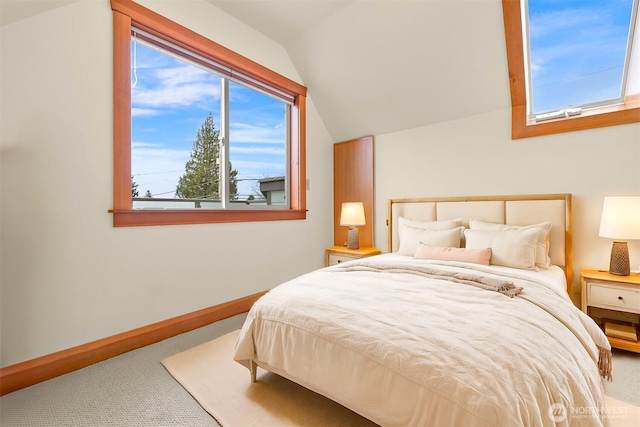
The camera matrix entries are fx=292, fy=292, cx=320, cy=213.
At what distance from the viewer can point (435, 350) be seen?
1035 millimetres

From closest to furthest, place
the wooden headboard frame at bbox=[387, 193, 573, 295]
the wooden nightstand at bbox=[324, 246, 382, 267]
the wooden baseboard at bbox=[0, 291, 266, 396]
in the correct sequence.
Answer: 1. the wooden baseboard at bbox=[0, 291, 266, 396]
2. the wooden headboard frame at bbox=[387, 193, 573, 295]
3. the wooden nightstand at bbox=[324, 246, 382, 267]

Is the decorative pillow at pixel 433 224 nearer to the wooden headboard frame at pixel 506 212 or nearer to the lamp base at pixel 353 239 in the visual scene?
the wooden headboard frame at pixel 506 212

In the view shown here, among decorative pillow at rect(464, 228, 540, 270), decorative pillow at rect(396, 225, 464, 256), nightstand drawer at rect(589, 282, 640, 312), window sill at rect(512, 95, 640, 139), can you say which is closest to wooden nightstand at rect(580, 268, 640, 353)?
nightstand drawer at rect(589, 282, 640, 312)

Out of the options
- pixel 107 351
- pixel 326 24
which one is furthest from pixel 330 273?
pixel 326 24

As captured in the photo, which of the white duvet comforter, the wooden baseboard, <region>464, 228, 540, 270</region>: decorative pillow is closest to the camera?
the white duvet comforter

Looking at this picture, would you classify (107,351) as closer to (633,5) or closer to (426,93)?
(426,93)

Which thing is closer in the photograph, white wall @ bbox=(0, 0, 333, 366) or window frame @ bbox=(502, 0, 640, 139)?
white wall @ bbox=(0, 0, 333, 366)

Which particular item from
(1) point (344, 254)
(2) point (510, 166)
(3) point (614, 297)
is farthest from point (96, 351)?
(2) point (510, 166)

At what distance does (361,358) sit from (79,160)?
2072 millimetres

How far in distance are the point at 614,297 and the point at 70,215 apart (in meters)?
3.65

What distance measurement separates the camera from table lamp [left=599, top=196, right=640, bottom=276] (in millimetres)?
1987

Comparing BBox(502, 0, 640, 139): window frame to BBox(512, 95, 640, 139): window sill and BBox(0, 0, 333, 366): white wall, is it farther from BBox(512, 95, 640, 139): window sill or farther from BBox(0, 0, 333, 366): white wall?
BBox(0, 0, 333, 366): white wall

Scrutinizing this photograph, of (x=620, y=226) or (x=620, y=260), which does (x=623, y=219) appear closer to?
(x=620, y=226)

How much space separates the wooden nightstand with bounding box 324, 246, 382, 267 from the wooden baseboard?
142 cm
